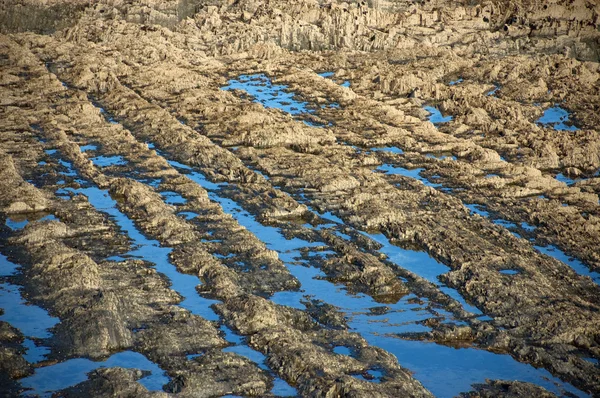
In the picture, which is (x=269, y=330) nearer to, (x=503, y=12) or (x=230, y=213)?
(x=230, y=213)

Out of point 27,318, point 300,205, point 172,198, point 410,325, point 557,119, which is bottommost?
point 27,318

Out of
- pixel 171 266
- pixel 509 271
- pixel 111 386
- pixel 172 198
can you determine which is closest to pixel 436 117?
pixel 172 198

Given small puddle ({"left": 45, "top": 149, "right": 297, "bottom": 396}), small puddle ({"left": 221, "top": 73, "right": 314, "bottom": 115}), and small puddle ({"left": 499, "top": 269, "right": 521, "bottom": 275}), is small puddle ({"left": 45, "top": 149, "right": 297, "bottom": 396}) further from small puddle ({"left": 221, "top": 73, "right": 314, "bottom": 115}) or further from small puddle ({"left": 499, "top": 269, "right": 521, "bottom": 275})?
small puddle ({"left": 221, "top": 73, "right": 314, "bottom": 115})

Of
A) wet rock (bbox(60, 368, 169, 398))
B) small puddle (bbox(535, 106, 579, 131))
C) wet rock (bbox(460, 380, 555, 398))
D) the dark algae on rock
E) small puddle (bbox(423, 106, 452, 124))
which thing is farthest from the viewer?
small puddle (bbox(423, 106, 452, 124))

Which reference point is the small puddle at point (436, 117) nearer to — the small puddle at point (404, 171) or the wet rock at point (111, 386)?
the small puddle at point (404, 171)

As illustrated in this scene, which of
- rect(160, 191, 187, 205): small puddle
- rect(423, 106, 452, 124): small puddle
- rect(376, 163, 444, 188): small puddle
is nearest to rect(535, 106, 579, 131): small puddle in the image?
rect(423, 106, 452, 124): small puddle

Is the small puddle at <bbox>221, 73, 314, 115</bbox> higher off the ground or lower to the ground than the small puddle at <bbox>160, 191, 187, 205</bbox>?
higher

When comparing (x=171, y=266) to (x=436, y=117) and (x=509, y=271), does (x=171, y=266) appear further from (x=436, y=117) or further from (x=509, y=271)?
(x=436, y=117)
